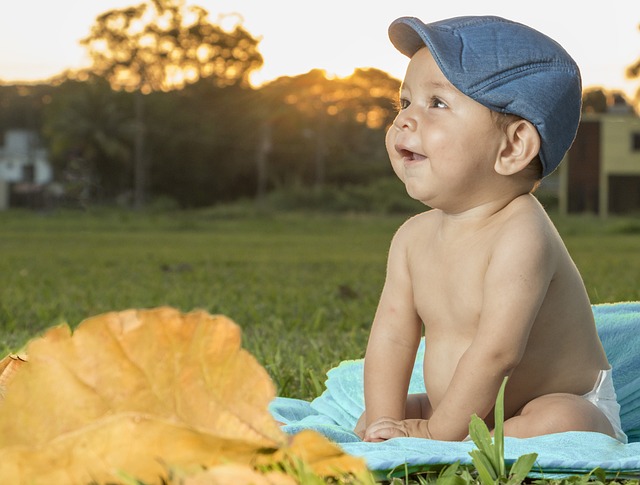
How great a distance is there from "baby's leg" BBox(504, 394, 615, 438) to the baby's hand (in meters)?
0.15

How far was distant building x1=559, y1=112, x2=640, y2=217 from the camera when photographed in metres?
34.3

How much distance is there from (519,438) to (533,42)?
2.26 ft

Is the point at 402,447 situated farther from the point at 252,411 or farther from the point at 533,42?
the point at 533,42

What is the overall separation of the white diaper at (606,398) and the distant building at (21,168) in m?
47.2

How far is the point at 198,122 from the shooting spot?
1679 inches

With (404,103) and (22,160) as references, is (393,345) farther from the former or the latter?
(22,160)

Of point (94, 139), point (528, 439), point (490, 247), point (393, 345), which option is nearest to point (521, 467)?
point (528, 439)

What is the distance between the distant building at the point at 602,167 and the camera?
34.3m

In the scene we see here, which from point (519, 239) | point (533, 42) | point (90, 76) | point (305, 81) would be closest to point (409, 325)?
point (519, 239)

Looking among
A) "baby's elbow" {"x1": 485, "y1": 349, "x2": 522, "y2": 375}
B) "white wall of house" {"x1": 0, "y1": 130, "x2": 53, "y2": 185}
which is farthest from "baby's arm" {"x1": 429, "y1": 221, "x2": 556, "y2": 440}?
"white wall of house" {"x1": 0, "y1": 130, "x2": 53, "y2": 185}

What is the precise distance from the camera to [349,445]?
1.54 meters

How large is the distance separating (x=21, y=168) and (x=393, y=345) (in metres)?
51.5

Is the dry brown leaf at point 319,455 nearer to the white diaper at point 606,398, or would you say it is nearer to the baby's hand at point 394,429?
the baby's hand at point 394,429

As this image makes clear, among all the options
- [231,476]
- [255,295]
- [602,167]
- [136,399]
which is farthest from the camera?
[602,167]
